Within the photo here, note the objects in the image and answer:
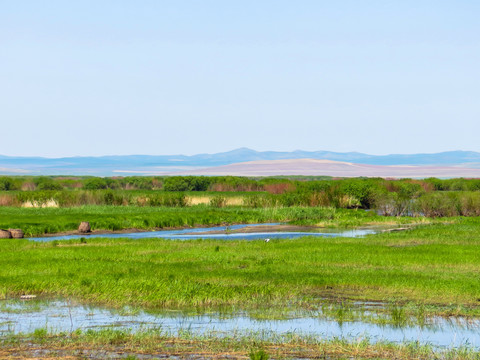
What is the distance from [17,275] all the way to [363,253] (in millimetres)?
14766

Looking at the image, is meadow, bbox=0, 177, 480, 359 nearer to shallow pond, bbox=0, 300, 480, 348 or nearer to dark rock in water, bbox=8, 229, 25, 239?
shallow pond, bbox=0, 300, 480, 348

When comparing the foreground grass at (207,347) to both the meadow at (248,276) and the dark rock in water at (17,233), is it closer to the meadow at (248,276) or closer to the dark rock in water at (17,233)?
the meadow at (248,276)

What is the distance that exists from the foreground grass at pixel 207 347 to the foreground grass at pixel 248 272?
4316 mm

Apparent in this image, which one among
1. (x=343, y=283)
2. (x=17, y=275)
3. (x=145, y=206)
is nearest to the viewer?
(x=343, y=283)

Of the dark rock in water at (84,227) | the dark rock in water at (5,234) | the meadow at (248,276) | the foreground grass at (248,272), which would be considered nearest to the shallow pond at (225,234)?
the dark rock in water at (84,227)

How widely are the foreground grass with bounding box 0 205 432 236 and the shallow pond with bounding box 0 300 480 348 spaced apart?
28.8 m

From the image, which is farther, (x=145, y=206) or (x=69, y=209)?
(x=145, y=206)


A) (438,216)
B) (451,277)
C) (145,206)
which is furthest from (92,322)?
(145,206)

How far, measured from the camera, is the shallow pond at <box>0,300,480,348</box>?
16.4 metres

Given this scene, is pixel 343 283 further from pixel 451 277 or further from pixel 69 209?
pixel 69 209

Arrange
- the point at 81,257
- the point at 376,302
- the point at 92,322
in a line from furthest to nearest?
1. the point at 81,257
2. the point at 376,302
3. the point at 92,322

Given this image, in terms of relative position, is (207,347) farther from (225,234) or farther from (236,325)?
(225,234)

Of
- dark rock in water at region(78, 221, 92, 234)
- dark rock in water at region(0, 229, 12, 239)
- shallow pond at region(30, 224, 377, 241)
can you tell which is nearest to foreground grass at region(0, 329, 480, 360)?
dark rock in water at region(0, 229, 12, 239)

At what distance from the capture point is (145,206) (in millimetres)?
71188
